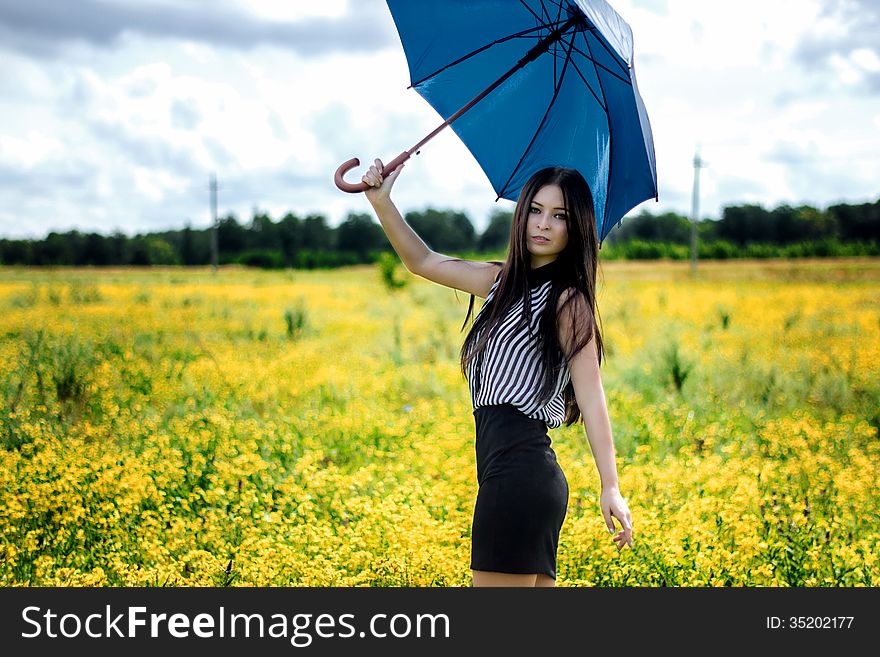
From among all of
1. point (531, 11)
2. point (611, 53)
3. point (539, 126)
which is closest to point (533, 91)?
point (539, 126)

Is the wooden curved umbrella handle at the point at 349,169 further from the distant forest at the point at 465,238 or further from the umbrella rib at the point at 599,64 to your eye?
the distant forest at the point at 465,238

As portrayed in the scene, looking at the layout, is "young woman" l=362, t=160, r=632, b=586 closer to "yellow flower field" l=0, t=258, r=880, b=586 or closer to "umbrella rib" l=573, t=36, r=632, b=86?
"umbrella rib" l=573, t=36, r=632, b=86

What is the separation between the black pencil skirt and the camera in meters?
2.19

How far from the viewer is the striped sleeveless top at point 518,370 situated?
2.34 metres

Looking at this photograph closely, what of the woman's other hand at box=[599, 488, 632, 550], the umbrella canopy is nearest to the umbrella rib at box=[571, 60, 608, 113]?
the umbrella canopy

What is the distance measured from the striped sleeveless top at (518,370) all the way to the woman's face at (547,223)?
0.38 ft

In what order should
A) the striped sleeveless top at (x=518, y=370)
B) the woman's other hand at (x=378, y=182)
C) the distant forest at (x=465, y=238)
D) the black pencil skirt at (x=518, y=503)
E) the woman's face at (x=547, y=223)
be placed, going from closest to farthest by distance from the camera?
the black pencil skirt at (x=518, y=503)
the striped sleeveless top at (x=518, y=370)
the woman's face at (x=547, y=223)
the woman's other hand at (x=378, y=182)
the distant forest at (x=465, y=238)

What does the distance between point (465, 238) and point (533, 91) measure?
47096mm

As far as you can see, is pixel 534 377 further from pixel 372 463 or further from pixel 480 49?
pixel 372 463

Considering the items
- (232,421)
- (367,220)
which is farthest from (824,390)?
(367,220)

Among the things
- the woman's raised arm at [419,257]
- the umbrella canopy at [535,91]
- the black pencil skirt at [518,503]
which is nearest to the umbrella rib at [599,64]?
the umbrella canopy at [535,91]

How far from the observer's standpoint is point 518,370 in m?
2.35
